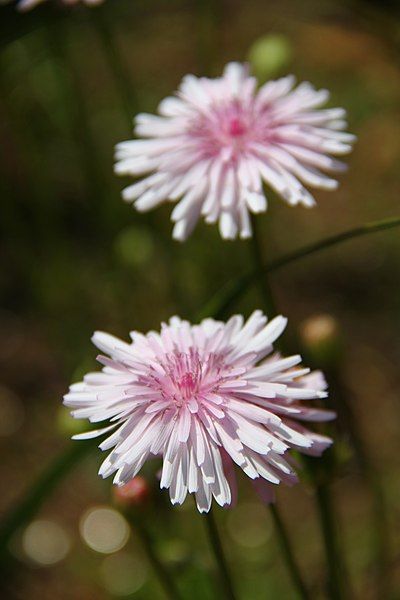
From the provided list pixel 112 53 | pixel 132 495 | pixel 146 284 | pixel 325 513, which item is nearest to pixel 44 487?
pixel 132 495

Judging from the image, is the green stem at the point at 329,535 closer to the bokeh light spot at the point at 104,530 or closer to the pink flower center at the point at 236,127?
the pink flower center at the point at 236,127

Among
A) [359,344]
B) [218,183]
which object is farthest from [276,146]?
[359,344]

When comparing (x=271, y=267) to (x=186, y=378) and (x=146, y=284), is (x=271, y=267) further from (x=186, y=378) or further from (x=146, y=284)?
(x=146, y=284)

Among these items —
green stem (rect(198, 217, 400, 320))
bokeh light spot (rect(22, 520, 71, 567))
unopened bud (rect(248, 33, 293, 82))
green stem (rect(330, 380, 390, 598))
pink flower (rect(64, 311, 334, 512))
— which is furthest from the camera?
bokeh light spot (rect(22, 520, 71, 567))

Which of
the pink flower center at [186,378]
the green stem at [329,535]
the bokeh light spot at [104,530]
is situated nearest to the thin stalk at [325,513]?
the green stem at [329,535]

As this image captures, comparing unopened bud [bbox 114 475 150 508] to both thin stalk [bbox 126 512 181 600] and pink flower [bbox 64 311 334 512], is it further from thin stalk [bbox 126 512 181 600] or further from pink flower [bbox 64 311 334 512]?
pink flower [bbox 64 311 334 512]

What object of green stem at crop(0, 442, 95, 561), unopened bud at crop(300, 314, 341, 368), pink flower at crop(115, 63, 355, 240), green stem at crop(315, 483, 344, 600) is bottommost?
green stem at crop(315, 483, 344, 600)

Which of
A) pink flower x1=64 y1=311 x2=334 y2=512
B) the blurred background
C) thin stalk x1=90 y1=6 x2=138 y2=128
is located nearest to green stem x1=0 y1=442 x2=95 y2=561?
the blurred background

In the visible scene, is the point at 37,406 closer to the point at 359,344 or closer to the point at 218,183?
the point at 359,344
